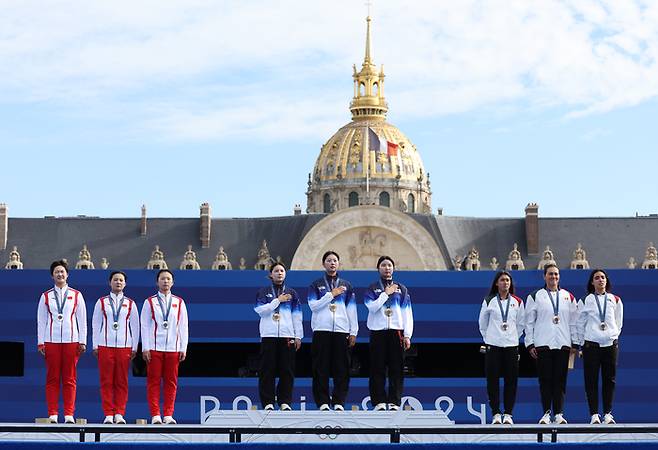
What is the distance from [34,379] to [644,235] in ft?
309

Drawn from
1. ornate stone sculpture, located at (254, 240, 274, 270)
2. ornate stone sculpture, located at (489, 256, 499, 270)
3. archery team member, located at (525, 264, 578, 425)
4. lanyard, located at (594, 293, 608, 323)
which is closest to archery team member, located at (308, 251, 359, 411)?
archery team member, located at (525, 264, 578, 425)

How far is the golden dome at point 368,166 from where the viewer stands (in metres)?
163

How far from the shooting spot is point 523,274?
83.8 feet

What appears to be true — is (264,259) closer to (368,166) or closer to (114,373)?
(368,166)

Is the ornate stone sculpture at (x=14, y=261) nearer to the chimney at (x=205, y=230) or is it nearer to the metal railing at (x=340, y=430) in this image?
the chimney at (x=205, y=230)

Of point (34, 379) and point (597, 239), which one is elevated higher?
point (597, 239)

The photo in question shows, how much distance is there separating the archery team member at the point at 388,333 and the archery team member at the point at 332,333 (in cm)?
31

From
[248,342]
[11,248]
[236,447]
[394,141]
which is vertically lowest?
[236,447]

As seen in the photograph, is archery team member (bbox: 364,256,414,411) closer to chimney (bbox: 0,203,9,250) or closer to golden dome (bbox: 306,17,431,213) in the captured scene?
chimney (bbox: 0,203,9,250)

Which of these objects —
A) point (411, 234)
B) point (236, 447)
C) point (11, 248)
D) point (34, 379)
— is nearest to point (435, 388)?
point (34, 379)

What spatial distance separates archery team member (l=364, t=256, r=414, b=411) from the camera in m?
20.9

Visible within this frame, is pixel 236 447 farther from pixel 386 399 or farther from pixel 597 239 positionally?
pixel 597 239

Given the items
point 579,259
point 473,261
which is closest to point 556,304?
point 473,261

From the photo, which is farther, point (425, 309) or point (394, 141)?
point (394, 141)
